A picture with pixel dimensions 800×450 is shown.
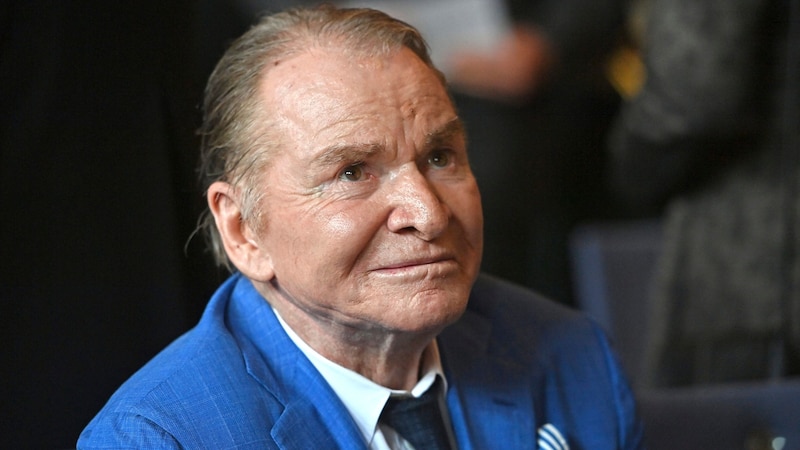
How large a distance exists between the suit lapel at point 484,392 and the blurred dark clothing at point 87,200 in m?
0.44

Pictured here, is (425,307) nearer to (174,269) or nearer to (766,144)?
(174,269)

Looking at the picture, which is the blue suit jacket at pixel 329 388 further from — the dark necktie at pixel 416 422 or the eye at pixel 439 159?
the eye at pixel 439 159

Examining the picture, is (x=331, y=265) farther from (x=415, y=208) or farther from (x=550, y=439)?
(x=550, y=439)

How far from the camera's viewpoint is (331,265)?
132 cm

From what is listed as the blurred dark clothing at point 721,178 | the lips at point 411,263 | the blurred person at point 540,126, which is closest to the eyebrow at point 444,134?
the lips at point 411,263

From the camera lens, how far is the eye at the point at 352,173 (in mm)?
1338

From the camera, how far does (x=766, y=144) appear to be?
2209mm

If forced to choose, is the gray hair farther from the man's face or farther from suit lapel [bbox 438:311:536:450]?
suit lapel [bbox 438:311:536:450]

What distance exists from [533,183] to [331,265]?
8.08ft

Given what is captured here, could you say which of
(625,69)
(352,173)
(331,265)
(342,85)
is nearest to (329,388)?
(331,265)

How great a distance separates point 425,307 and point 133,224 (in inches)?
20.3

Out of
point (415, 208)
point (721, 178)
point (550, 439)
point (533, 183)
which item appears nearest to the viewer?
point (415, 208)

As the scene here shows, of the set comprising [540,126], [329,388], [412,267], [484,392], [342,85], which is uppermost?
[342,85]

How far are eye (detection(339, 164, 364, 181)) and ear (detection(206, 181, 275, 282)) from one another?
17cm
